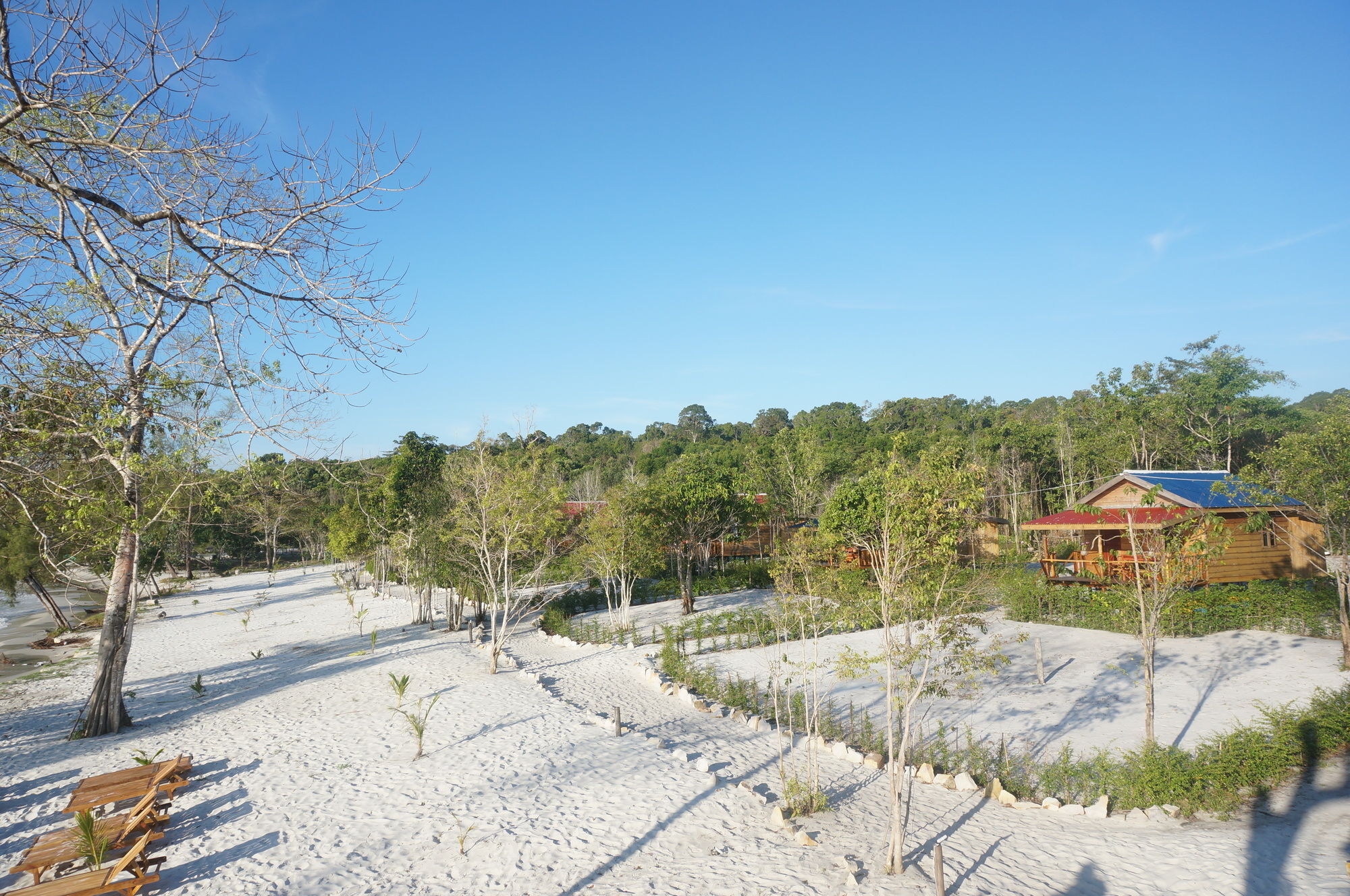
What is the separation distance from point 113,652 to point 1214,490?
20.6 meters

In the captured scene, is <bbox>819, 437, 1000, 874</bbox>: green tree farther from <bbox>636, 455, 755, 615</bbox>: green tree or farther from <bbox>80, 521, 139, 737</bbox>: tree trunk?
<bbox>636, 455, 755, 615</bbox>: green tree

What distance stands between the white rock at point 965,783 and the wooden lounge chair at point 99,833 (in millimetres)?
9039

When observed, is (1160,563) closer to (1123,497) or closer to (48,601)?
(1123,497)

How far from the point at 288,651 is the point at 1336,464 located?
24.4 meters

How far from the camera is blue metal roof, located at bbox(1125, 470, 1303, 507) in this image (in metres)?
12.9

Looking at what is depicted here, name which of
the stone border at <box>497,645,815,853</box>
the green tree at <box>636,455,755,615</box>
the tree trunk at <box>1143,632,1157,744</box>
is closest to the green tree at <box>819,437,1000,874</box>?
the stone border at <box>497,645,815,853</box>

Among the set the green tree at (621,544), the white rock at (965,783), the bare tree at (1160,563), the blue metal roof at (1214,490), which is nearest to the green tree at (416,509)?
the green tree at (621,544)

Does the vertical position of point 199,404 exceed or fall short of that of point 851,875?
it exceeds it

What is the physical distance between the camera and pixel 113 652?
11258 mm

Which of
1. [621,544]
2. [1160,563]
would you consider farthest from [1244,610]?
[621,544]

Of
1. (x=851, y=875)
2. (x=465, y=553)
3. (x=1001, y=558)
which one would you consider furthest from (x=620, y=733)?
(x=1001, y=558)

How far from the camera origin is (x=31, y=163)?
495cm

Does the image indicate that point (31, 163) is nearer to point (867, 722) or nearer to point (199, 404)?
point (199, 404)

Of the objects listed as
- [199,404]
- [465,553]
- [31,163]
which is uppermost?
[31,163]
